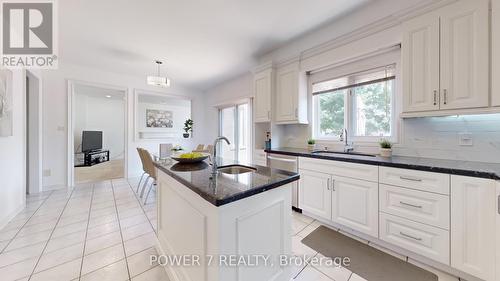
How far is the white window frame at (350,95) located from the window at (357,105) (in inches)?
0.5

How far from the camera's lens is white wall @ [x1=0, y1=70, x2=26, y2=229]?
2.32 metres

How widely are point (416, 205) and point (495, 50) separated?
1.32 m

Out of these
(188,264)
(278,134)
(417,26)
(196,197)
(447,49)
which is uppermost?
(417,26)

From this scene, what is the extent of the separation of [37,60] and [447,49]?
560cm

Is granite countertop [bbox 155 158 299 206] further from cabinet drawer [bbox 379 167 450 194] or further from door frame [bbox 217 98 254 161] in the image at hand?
door frame [bbox 217 98 254 161]

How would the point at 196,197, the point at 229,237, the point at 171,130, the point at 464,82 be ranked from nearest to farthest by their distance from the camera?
the point at 229,237 → the point at 196,197 → the point at 464,82 → the point at 171,130

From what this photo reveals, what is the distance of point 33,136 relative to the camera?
3494mm

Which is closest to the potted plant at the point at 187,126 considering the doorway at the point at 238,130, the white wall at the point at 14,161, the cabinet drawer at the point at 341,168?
the doorway at the point at 238,130

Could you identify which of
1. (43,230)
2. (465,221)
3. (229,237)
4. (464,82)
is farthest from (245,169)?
A: (43,230)

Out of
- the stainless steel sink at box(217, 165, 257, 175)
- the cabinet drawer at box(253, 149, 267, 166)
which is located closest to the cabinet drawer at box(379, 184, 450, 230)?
the stainless steel sink at box(217, 165, 257, 175)

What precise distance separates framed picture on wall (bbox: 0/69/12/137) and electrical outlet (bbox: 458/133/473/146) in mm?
4871

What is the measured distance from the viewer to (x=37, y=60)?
324cm

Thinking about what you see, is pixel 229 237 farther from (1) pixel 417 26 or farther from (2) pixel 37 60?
(2) pixel 37 60

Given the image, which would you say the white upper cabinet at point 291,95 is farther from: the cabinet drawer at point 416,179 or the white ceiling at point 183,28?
the cabinet drawer at point 416,179
